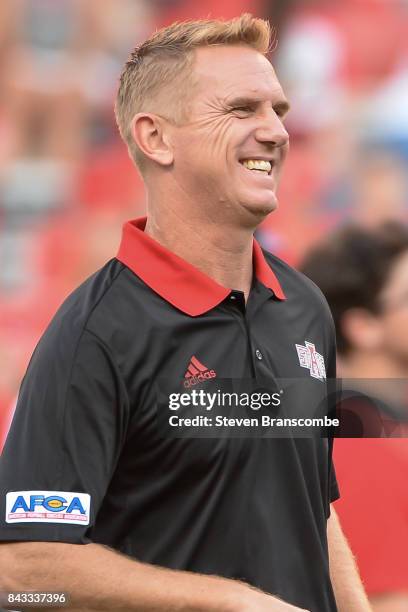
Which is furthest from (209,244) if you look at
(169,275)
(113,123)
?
(113,123)

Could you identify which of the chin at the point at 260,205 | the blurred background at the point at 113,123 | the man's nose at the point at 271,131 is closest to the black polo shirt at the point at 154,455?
the chin at the point at 260,205

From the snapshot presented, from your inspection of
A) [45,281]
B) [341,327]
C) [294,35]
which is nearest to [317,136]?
[294,35]

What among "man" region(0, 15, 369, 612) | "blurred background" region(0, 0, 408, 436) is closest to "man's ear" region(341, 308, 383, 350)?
"man" region(0, 15, 369, 612)

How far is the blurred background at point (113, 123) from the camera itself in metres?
7.09

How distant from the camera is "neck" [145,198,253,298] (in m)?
2.15

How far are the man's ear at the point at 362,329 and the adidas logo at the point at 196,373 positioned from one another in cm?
132

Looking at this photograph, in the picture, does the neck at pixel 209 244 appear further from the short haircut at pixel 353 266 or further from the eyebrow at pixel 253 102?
the short haircut at pixel 353 266

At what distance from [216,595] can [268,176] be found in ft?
2.44

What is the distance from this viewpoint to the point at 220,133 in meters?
2.09

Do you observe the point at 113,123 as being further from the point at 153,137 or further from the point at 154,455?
the point at 154,455

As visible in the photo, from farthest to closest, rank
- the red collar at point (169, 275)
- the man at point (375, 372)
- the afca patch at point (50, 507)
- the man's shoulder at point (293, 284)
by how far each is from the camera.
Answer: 1. the man at point (375, 372)
2. the man's shoulder at point (293, 284)
3. the red collar at point (169, 275)
4. the afca patch at point (50, 507)

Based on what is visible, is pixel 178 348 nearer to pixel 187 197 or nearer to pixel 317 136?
pixel 187 197

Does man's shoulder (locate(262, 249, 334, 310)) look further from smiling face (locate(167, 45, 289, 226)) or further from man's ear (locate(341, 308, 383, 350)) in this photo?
man's ear (locate(341, 308, 383, 350))

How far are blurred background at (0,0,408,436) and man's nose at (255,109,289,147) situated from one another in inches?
176
